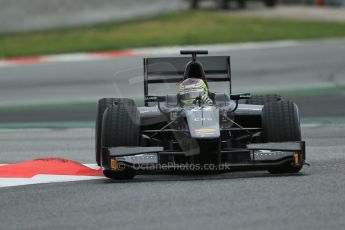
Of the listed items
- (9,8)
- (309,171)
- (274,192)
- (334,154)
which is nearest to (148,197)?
(274,192)

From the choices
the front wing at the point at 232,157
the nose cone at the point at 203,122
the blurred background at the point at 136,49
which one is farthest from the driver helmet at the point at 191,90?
the front wing at the point at 232,157

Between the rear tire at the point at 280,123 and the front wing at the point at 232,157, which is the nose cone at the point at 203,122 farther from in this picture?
the rear tire at the point at 280,123

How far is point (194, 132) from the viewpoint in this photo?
10.0 metres

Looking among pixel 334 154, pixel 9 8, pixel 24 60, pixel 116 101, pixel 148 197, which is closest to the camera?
pixel 148 197

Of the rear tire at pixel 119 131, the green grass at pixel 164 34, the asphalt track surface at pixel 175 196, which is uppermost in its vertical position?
the green grass at pixel 164 34

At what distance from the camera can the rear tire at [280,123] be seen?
10.6 metres

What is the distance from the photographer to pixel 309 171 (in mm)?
10594

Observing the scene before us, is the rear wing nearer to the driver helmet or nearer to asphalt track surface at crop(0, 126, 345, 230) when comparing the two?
the driver helmet

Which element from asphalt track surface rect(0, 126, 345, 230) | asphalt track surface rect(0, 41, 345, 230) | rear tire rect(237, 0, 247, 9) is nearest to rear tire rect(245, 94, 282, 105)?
asphalt track surface rect(0, 41, 345, 230)

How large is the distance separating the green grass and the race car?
14.0 meters

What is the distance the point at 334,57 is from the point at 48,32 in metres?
8.29

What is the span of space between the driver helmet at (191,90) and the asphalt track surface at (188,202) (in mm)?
861

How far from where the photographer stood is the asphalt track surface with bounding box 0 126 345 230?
7.68 m

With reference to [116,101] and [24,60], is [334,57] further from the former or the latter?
[116,101]
